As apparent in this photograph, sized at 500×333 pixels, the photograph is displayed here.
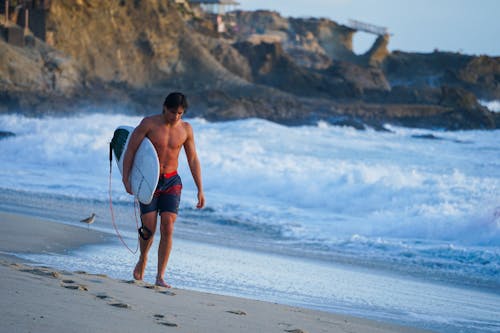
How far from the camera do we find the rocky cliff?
138ft

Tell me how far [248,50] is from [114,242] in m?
54.4

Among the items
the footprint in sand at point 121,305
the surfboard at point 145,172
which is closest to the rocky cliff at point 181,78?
the surfboard at point 145,172

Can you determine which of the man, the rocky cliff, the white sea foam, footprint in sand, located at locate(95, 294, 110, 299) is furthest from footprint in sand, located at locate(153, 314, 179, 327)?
the rocky cliff

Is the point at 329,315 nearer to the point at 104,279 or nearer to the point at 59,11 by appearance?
the point at 104,279

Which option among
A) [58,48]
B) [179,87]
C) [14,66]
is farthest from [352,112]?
[14,66]

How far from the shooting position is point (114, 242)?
8891 mm

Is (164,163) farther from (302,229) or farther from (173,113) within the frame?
(302,229)

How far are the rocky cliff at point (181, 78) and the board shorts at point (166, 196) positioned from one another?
31371mm

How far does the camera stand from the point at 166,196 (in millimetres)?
6145

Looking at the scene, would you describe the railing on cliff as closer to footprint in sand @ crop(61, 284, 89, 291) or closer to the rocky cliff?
the rocky cliff

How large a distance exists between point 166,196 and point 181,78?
47.4m

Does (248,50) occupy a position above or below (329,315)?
above

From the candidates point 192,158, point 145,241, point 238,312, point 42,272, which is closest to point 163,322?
point 238,312

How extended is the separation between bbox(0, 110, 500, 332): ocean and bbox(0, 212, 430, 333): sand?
0.83 m
